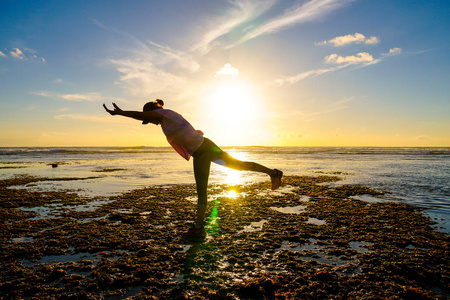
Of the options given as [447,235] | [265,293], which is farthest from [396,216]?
[265,293]

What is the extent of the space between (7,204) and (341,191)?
14.7 m

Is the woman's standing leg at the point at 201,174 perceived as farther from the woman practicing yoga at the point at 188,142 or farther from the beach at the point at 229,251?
the beach at the point at 229,251

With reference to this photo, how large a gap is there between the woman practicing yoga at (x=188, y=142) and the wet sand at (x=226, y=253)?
116 cm

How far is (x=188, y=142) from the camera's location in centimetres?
535

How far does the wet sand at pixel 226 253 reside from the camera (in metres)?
3.66

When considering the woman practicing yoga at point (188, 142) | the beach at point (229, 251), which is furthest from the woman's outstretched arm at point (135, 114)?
the beach at point (229, 251)

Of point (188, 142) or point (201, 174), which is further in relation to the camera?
point (201, 174)

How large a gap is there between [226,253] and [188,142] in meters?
2.44

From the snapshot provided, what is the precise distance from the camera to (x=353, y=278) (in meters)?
3.96

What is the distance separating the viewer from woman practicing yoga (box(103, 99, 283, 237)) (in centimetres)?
511

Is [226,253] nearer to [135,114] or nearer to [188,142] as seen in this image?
[188,142]

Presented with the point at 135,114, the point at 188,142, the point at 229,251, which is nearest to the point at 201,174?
the point at 188,142

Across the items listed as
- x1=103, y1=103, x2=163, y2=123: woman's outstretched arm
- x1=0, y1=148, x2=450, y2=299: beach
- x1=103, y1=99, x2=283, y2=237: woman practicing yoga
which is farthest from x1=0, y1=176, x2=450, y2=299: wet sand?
x1=103, y1=103, x2=163, y2=123: woman's outstretched arm

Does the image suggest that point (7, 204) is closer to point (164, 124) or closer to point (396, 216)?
point (164, 124)
